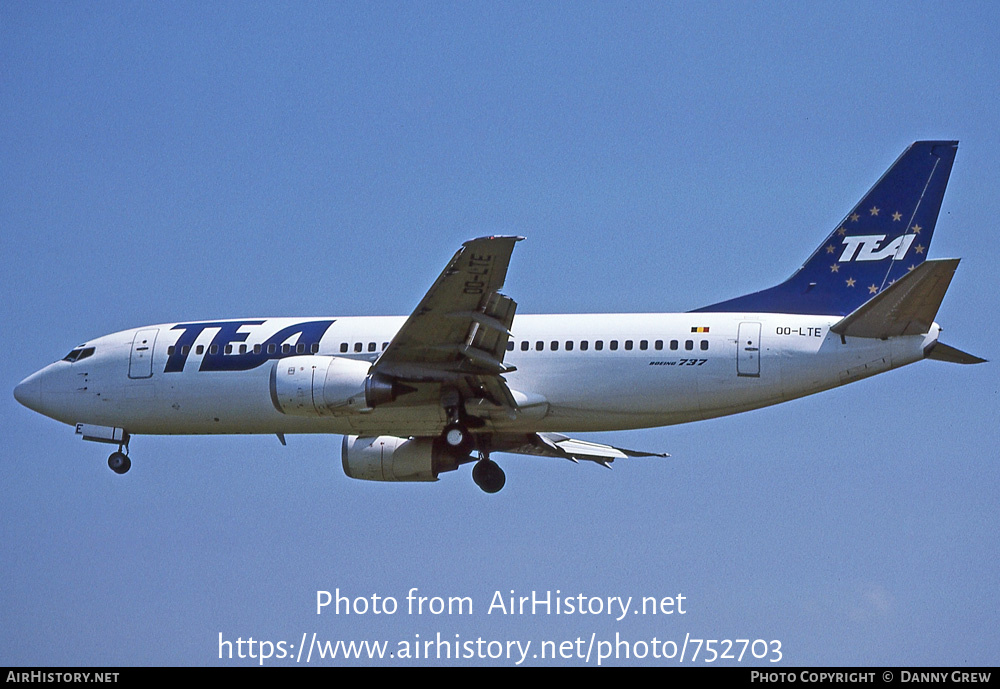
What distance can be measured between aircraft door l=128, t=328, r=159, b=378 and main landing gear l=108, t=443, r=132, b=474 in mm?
1782

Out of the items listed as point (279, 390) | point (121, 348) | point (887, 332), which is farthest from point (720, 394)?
point (121, 348)

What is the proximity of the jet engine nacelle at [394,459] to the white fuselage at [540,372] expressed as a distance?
1.87 meters

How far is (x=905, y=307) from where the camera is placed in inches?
1007

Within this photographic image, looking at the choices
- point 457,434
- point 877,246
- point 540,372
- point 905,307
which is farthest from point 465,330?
point 877,246

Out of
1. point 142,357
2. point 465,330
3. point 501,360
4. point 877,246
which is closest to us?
point 465,330

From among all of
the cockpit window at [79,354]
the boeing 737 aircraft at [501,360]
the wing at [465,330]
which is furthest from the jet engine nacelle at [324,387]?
the cockpit window at [79,354]

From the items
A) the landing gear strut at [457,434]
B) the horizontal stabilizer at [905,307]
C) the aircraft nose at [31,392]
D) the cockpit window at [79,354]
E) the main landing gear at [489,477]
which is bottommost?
the main landing gear at [489,477]

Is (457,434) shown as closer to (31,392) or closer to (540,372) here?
(540,372)

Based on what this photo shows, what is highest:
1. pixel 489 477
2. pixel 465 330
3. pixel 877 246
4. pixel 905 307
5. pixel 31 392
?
pixel 877 246

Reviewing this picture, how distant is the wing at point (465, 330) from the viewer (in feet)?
83.3

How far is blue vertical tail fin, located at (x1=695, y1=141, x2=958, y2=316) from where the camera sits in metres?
28.9

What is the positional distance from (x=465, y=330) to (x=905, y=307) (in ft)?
27.1

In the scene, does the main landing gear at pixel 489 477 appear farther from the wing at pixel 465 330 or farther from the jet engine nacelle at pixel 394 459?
the wing at pixel 465 330

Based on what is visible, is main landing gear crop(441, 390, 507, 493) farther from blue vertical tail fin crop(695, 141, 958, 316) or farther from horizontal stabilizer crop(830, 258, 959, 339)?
horizontal stabilizer crop(830, 258, 959, 339)
